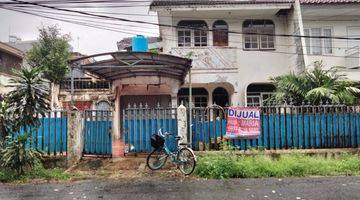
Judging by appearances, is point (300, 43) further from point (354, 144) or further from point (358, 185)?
point (358, 185)

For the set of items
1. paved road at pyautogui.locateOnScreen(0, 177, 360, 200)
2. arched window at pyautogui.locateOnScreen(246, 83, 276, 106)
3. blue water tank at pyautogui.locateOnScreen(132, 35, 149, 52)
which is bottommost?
paved road at pyautogui.locateOnScreen(0, 177, 360, 200)

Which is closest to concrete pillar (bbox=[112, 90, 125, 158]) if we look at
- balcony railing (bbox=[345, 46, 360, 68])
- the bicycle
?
the bicycle

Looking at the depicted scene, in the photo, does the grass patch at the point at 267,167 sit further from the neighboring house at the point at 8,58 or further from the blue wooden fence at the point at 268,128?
the neighboring house at the point at 8,58

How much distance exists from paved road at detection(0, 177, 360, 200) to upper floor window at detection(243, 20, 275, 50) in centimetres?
1106

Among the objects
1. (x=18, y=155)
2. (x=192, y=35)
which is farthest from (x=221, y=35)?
(x=18, y=155)

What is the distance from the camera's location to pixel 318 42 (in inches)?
781

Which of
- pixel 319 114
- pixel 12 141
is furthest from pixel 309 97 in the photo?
pixel 12 141

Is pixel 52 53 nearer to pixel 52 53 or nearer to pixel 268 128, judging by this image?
pixel 52 53

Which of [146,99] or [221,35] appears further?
[221,35]

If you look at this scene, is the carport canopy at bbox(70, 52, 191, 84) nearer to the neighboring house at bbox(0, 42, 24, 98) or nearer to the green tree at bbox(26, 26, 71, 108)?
the green tree at bbox(26, 26, 71, 108)

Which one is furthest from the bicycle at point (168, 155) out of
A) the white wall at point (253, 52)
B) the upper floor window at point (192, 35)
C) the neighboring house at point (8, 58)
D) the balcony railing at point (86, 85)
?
the neighboring house at point (8, 58)

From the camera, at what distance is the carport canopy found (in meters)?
11.9

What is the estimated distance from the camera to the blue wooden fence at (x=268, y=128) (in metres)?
12.5

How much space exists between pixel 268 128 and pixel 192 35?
8.20m
